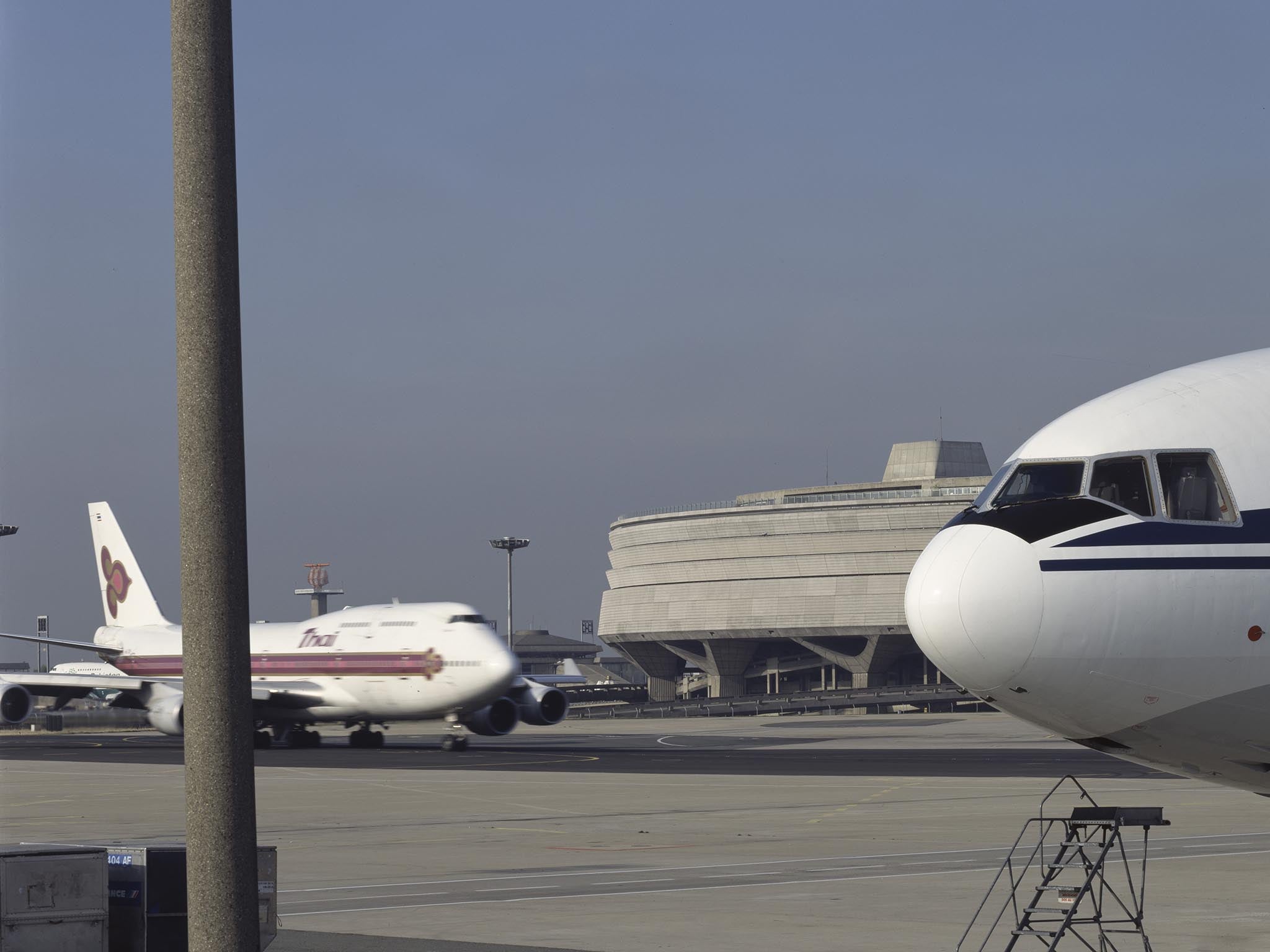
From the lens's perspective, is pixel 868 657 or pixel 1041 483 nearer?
pixel 1041 483

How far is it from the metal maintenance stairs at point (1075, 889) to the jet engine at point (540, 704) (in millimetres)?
32661

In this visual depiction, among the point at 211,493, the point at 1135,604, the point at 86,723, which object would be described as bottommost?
the point at 86,723

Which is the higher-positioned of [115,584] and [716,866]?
[115,584]

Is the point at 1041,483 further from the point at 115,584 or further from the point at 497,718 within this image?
the point at 115,584

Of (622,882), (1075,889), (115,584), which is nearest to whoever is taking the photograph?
(1075,889)

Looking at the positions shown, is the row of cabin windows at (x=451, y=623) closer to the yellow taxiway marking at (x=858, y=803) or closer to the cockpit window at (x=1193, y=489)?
the yellow taxiway marking at (x=858, y=803)

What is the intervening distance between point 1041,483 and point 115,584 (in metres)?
72.2

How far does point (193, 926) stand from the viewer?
27.0 ft

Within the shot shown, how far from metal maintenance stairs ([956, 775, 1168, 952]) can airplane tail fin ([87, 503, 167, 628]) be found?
5593 cm

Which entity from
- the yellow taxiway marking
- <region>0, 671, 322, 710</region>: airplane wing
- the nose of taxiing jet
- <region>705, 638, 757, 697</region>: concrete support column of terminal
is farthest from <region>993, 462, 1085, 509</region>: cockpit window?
<region>705, 638, 757, 697</region>: concrete support column of terminal

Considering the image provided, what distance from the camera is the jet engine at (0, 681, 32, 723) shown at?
6356 cm

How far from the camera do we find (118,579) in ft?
258

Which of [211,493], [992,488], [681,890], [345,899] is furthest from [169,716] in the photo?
[211,493]

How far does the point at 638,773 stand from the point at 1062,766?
11.9 metres
